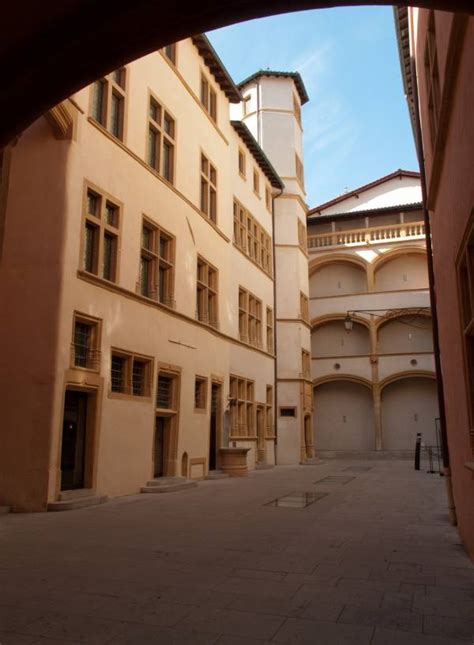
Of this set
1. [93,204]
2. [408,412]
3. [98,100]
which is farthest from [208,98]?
[408,412]

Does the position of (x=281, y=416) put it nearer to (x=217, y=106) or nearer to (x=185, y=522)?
(x=217, y=106)

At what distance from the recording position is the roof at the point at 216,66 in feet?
65.8

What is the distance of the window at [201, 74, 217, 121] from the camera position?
2105 centimetres

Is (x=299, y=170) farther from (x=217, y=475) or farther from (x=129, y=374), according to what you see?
(x=129, y=374)

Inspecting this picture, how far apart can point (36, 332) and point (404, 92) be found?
393 inches

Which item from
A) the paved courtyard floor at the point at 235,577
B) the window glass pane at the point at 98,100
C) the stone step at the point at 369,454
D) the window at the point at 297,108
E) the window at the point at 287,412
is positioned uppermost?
the window at the point at 297,108

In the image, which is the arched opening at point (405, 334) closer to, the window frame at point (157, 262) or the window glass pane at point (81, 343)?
the window frame at point (157, 262)

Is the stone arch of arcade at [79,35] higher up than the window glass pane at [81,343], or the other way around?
the stone arch of arcade at [79,35]

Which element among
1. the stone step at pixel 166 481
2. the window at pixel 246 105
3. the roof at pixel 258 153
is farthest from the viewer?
the window at pixel 246 105

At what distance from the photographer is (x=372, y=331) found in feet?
115

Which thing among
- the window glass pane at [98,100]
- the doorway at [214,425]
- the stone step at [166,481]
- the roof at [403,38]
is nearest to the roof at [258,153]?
the window glass pane at [98,100]

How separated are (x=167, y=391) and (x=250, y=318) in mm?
8977

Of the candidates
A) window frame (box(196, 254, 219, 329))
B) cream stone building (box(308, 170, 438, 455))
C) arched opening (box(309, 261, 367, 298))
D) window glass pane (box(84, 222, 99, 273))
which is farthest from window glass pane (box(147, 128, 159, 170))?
arched opening (box(309, 261, 367, 298))

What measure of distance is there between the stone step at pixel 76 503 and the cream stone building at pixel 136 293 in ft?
0.12
